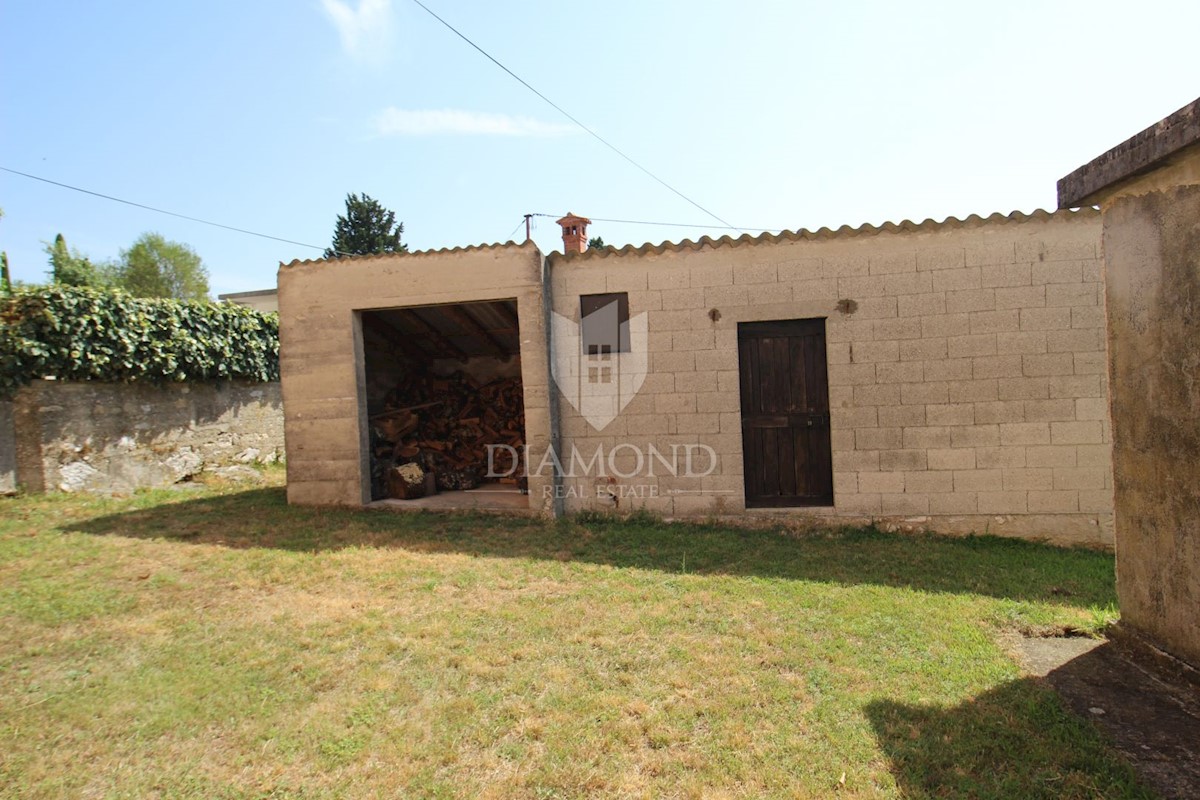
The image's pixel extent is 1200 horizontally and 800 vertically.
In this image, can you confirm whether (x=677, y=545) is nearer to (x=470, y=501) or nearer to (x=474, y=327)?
(x=470, y=501)

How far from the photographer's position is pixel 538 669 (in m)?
3.40

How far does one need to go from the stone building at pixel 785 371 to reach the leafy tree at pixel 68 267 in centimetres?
1509

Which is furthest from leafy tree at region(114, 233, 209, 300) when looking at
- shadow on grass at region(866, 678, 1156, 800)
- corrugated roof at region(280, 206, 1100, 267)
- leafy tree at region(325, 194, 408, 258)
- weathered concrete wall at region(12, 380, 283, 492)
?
shadow on grass at region(866, 678, 1156, 800)

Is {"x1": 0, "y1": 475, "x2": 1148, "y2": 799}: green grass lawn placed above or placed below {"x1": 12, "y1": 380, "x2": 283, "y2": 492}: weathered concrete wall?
below

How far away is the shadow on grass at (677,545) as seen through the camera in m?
4.94

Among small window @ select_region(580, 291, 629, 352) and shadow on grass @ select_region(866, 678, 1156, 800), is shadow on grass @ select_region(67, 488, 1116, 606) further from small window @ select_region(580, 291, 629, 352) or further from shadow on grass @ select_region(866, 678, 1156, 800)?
small window @ select_region(580, 291, 629, 352)

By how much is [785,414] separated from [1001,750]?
14.3 feet

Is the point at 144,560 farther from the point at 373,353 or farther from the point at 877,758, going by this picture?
the point at 877,758

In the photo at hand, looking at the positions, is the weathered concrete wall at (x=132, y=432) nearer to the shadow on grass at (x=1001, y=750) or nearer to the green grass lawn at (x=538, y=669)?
the green grass lawn at (x=538, y=669)

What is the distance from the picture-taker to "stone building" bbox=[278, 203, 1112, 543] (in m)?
6.04

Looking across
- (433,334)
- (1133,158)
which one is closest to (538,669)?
(1133,158)

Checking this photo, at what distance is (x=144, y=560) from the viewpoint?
5340mm

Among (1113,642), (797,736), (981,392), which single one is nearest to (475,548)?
(797,736)

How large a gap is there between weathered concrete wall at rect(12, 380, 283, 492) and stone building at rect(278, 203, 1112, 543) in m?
2.63
